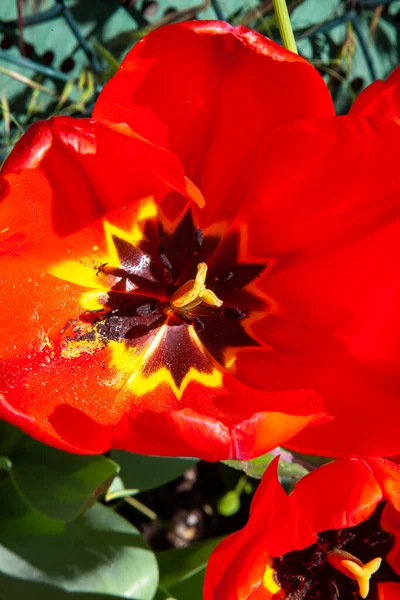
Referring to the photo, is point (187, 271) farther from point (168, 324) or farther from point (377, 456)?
point (377, 456)

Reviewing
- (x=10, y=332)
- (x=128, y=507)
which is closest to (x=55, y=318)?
(x=10, y=332)

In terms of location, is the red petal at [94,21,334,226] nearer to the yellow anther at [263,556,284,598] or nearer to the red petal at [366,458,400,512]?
the red petal at [366,458,400,512]

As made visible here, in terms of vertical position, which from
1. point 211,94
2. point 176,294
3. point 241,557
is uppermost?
point 211,94

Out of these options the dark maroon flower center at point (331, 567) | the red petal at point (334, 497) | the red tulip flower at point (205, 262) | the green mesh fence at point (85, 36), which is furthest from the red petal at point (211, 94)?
the green mesh fence at point (85, 36)

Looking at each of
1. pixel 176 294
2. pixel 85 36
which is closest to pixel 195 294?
pixel 176 294

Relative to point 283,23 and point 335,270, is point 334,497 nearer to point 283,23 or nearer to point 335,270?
point 335,270

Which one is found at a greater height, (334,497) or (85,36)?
(85,36)
